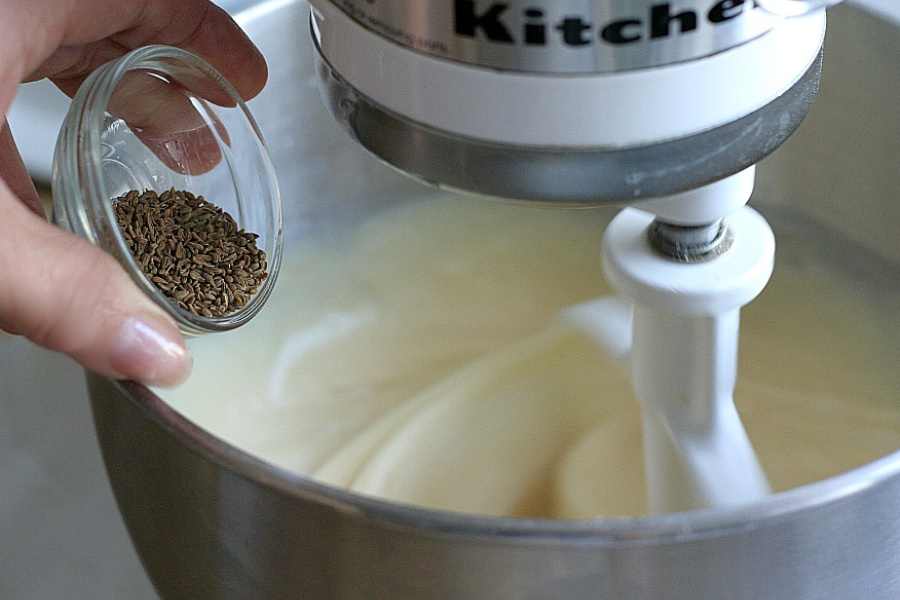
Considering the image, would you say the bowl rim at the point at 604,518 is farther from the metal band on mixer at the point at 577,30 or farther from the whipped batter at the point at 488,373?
the whipped batter at the point at 488,373

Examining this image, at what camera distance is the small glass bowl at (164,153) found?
417 mm

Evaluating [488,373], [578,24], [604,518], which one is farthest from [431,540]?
[488,373]

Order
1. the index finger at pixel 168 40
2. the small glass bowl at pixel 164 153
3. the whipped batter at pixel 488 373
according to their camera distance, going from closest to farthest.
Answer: the small glass bowl at pixel 164 153, the index finger at pixel 168 40, the whipped batter at pixel 488 373

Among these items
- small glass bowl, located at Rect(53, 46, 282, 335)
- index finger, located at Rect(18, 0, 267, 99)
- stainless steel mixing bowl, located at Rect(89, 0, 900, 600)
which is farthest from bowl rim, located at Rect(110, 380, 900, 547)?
index finger, located at Rect(18, 0, 267, 99)

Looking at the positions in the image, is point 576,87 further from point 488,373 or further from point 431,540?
point 488,373

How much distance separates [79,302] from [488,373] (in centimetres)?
40

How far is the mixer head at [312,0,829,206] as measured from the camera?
0.31 metres

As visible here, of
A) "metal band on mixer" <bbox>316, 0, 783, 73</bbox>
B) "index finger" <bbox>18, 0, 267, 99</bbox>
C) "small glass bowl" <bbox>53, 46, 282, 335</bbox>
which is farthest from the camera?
"index finger" <bbox>18, 0, 267, 99</bbox>

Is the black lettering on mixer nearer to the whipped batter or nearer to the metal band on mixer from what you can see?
the metal band on mixer

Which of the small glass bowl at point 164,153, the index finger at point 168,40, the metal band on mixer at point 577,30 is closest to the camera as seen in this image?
the metal band on mixer at point 577,30

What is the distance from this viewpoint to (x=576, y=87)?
1.04 feet

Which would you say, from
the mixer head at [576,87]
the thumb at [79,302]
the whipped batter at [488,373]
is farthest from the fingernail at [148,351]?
the whipped batter at [488,373]

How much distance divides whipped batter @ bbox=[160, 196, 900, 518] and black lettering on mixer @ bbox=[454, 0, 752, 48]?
398 millimetres

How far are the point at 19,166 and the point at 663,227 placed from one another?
353 millimetres
